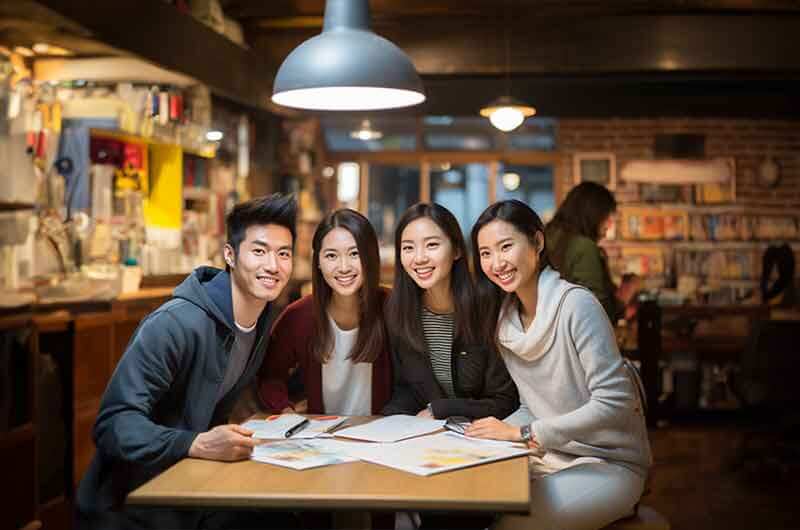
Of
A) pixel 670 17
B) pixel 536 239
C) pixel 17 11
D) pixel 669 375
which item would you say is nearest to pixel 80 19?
pixel 17 11

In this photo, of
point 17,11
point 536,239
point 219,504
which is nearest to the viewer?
point 219,504

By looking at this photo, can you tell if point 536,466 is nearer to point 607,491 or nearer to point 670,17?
point 607,491

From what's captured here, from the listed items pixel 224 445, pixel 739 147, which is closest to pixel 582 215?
pixel 224 445

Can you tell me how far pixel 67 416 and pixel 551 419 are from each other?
270cm

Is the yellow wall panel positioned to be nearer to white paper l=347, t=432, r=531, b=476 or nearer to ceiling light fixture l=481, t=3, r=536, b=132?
ceiling light fixture l=481, t=3, r=536, b=132

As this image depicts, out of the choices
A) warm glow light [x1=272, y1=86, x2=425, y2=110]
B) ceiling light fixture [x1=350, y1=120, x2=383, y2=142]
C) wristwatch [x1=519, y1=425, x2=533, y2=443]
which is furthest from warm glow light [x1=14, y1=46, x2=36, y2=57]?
ceiling light fixture [x1=350, y1=120, x2=383, y2=142]

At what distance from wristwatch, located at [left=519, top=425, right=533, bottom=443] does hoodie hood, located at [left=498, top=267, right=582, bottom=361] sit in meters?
0.26

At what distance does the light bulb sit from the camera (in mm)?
A: 7059

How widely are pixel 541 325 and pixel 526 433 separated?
1.09ft

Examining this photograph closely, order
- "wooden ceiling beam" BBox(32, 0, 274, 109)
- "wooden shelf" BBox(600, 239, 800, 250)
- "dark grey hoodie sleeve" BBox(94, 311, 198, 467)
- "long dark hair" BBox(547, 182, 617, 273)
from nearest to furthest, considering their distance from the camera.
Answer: "dark grey hoodie sleeve" BBox(94, 311, 198, 467)
"wooden ceiling beam" BBox(32, 0, 274, 109)
"long dark hair" BBox(547, 182, 617, 273)
"wooden shelf" BBox(600, 239, 800, 250)

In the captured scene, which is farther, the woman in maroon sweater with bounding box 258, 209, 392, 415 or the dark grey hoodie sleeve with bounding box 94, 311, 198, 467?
the woman in maroon sweater with bounding box 258, 209, 392, 415

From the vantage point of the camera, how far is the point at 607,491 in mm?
2783

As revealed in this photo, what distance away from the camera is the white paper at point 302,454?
2396mm

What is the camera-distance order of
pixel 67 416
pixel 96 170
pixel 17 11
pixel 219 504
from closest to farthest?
pixel 219 504 → pixel 17 11 → pixel 67 416 → pixel 96 170
